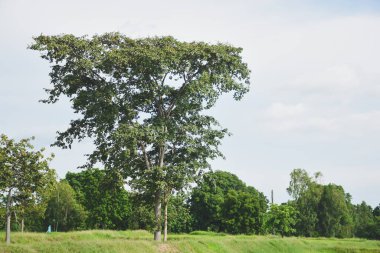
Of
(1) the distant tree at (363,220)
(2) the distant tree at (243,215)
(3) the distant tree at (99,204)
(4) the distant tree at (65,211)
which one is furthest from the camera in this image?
(1) the distant tree at (363,220)

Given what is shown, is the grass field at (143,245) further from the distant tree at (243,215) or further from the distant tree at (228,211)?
the distant tree at (243,215)

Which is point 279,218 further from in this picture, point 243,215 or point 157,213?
point 157,213

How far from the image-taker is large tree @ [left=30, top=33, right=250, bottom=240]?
3547 centimetres

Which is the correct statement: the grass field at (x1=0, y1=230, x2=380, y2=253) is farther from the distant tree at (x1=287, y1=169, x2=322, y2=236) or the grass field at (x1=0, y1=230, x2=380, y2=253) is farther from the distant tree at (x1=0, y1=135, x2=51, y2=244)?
the distant tree at (x1=287, y1=169, x2=322, y2=236)

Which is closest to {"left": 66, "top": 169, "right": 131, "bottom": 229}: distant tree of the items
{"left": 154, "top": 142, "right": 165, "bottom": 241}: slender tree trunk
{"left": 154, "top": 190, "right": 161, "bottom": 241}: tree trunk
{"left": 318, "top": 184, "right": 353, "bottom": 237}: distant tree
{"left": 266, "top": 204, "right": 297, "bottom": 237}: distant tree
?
{"left": 266, "top": 204, "right": 297, "bottom": 237}: distant tree

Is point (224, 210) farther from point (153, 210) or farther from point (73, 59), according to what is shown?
point (73, 59)

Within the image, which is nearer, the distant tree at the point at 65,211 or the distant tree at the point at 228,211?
the distant tree at the point at 65,211

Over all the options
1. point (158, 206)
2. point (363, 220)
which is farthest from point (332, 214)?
point (158, 206)

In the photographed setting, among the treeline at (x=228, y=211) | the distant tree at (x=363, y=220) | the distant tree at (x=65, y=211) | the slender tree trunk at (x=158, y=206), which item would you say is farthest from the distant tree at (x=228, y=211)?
the slender tree trunk at (x=158, y=206)

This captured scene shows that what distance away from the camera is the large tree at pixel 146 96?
35.5 meters

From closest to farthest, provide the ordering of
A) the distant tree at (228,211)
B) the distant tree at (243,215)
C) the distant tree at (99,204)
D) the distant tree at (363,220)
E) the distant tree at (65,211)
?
the distant tree at (65,211) < the distant tree at (243,215) < the distant tree at (228,211) < the distant tree at (99,204) < the distant tree at (363,220)

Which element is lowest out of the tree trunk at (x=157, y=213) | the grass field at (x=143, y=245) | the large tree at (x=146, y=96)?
the grass field at (x=143, y=245)

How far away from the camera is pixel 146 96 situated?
3772cm

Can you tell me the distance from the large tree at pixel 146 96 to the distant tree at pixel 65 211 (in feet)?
159
